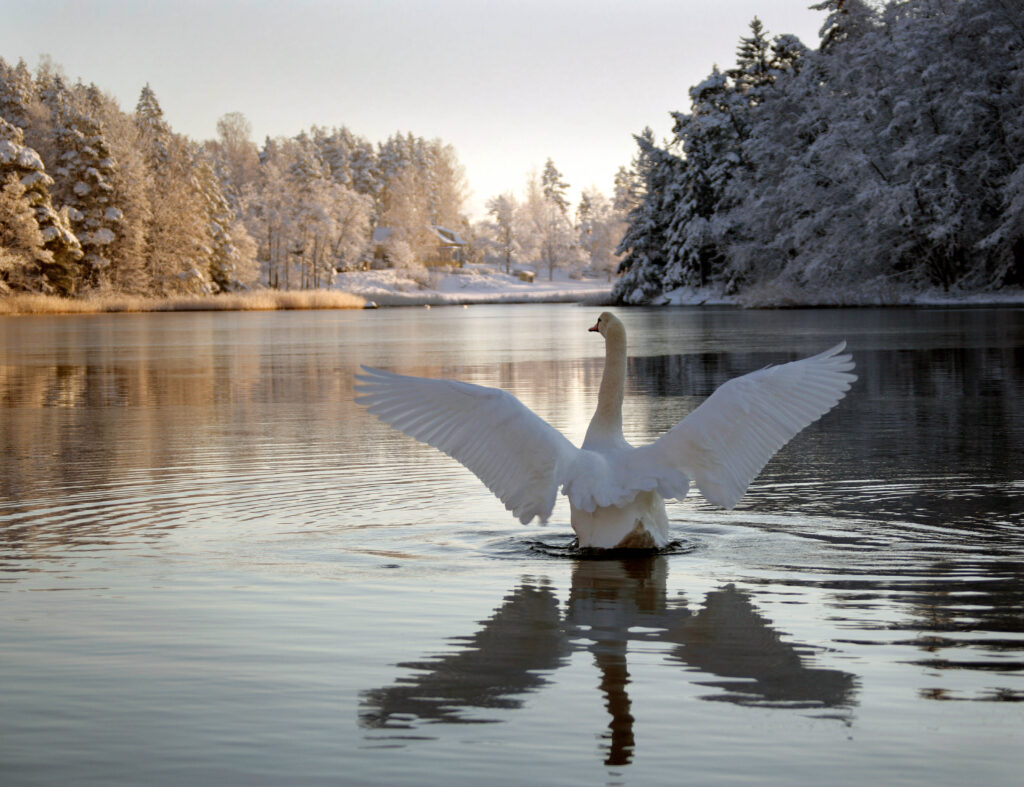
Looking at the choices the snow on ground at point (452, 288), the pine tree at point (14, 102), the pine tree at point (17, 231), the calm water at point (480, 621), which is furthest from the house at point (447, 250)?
the calm water at point (480, 621)

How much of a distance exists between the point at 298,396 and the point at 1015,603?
469 inches

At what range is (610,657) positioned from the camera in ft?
15.1

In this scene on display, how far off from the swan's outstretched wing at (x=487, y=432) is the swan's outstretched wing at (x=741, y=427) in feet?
1.45

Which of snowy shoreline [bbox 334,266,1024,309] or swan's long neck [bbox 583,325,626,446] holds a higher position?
snowy shoreline [bbox 334,266,1024,309]

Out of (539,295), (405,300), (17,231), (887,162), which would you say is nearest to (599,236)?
(539,295)

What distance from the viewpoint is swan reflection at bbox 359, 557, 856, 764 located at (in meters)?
3.97

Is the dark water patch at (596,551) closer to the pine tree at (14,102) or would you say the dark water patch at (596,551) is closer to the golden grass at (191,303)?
the golden grass at (191,303)

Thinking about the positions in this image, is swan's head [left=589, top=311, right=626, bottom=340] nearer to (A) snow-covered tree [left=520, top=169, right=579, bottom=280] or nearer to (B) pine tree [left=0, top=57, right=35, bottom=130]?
(B) pine tree [left=0, top=57, right=35, bottom=130]

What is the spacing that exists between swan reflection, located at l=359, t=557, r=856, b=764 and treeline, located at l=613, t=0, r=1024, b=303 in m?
40.7

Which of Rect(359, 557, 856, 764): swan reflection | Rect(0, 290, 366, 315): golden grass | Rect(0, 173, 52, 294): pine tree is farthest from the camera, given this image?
Rect(0, 173, 52, 294): pine tree

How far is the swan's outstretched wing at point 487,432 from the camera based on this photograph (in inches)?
249

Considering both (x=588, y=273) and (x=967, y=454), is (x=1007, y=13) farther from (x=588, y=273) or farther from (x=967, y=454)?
(x=588, y=273)

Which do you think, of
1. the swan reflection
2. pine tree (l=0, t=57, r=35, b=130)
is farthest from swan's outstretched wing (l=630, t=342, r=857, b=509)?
pine tree (l=0, t=57, r=35, b=130)

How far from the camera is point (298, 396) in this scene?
1619 centimetres
